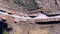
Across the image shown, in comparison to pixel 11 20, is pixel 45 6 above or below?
above

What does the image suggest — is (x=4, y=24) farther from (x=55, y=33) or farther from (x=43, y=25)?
(x=55, y=33)

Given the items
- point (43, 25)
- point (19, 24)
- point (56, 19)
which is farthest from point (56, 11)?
point (19, 24)

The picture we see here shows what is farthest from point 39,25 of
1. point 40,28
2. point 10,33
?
point 10,33

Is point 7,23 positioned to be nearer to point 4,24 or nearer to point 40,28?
point 4,24

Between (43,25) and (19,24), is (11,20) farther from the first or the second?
(43,25)

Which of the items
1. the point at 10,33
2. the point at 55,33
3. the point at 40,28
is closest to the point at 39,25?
the point at 40,28

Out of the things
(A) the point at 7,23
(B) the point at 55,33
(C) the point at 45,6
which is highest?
(C) the point at 45,6

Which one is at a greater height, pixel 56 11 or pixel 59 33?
pixel 56 11
